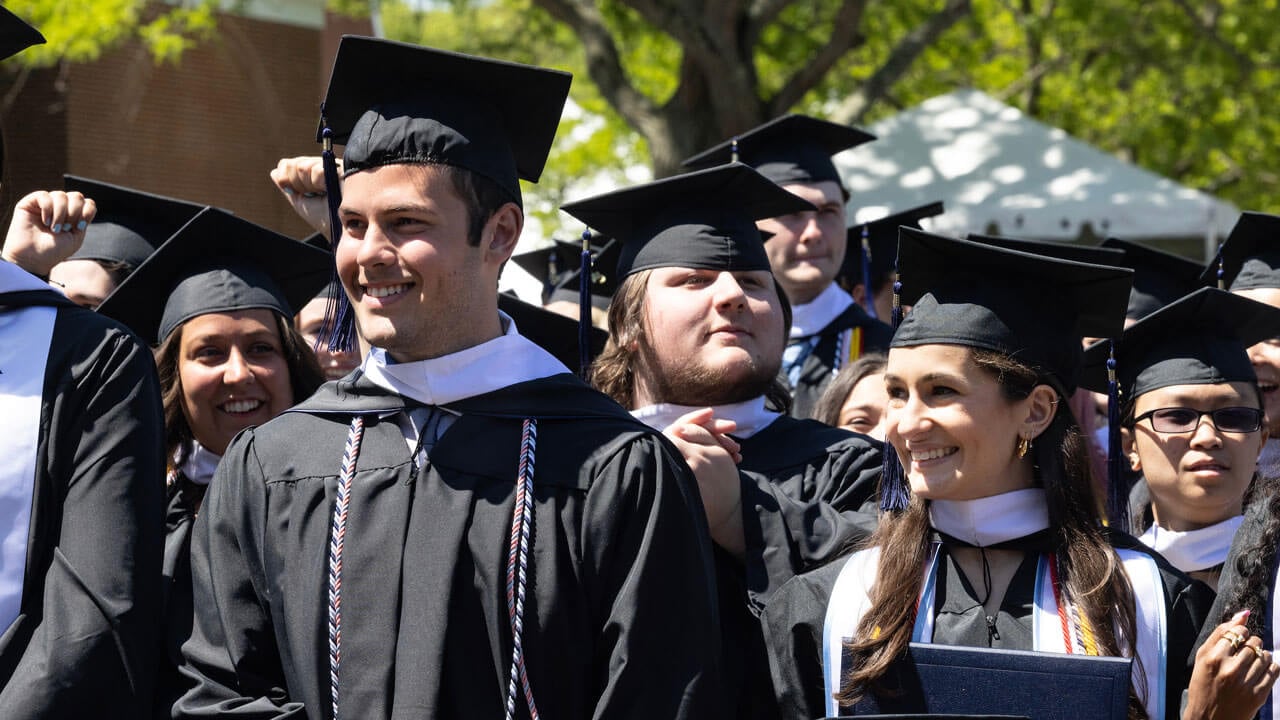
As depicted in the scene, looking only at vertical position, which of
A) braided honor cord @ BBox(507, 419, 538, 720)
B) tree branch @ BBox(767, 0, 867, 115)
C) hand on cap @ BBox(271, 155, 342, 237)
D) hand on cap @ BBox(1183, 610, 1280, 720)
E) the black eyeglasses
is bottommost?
hand on cap @ BBox(1183, 610, 1280, 720)

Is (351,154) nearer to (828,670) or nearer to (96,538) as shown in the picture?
(96,538)

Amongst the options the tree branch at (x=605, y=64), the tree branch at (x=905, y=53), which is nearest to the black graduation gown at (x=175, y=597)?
the tree branch at (x=605, y=64)

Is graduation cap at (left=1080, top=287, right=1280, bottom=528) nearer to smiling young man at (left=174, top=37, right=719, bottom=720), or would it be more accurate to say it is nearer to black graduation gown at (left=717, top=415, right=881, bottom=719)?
black graduation gown at (left=717, top=415, right=881, bottom=719)

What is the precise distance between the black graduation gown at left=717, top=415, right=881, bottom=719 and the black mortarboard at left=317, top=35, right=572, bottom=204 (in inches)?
39.4

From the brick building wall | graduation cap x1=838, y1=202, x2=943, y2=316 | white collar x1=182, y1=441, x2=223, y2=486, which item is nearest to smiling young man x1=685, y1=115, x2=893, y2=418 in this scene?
graduation cap x1=838, y1=202, x2=943, y2=316

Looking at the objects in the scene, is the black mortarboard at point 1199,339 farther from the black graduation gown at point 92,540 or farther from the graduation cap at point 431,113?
the black graduation gown at point 92,540

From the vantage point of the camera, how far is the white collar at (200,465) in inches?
152

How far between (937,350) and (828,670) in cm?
71

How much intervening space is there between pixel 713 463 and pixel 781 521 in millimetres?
248

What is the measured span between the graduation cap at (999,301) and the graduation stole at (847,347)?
229 cm

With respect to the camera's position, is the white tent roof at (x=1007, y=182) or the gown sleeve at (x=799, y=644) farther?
the white tent roof at (x=1007, y=182)

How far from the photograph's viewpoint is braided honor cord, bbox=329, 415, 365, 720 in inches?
105

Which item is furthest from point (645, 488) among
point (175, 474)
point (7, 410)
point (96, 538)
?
point (175, 474)

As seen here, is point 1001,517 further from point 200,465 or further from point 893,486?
point 200,465
